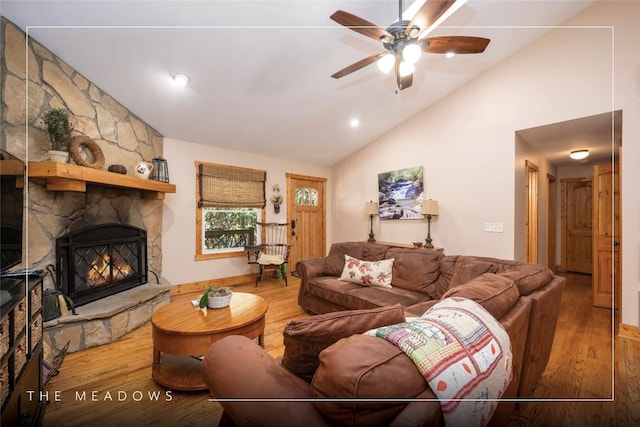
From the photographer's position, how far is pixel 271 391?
2.87ft

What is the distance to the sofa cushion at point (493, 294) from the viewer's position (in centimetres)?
126

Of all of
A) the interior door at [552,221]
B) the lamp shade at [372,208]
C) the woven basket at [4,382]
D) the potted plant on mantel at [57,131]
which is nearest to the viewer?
the woven basket at [4,382]

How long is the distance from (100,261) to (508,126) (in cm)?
501

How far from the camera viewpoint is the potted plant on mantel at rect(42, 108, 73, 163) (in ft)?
7.42

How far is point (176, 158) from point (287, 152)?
1.86 meters

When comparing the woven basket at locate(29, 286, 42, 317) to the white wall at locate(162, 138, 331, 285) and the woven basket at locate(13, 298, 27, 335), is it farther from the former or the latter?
the white wall at locate(162, 138, 331, 285)

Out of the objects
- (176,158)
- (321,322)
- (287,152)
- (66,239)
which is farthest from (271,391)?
(287,152)

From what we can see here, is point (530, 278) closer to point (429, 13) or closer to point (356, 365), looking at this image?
point (356, 365)

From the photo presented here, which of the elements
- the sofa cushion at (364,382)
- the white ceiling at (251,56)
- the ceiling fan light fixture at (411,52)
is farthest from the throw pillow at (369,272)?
the white ceiling at (251,56)

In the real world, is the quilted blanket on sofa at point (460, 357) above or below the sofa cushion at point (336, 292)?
above

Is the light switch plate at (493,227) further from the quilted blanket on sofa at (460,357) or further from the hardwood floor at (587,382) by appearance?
the quilted blanket on sofa at (460,357)

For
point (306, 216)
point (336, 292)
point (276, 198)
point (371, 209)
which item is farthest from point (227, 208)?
point (336, 292)

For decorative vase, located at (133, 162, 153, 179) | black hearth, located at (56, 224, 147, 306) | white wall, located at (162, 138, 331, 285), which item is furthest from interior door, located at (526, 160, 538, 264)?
black hearth, located at (56, 224, 147, 306)

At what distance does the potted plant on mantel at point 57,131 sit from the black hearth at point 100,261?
2.49ft
